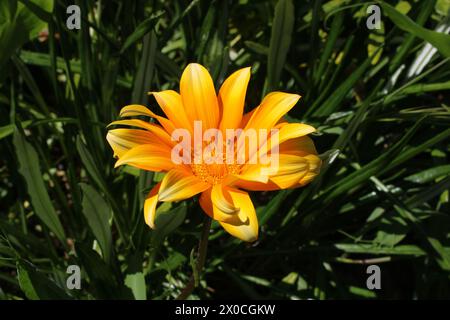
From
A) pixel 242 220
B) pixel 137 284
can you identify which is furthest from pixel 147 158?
pixel 137 284

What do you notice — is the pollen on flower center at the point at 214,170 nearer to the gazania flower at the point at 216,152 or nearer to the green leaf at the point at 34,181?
the gazania flower at the point at 216,152

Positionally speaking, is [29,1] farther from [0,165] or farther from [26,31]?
[0,165]

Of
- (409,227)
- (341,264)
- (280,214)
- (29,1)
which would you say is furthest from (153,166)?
(341,264)

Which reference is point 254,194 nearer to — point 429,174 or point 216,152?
point 429,174

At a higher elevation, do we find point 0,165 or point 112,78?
point 112,78

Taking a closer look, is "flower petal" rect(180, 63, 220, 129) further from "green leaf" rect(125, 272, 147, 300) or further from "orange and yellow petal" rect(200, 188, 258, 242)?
"green leaf" rect(125, 272, 147, 300)

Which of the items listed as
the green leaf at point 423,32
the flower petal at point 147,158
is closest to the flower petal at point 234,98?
the flower petal at point 147,158
